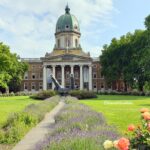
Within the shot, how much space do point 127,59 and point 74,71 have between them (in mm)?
34393

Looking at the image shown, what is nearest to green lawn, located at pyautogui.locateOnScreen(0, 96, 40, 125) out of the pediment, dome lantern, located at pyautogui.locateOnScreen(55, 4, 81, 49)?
the pediment

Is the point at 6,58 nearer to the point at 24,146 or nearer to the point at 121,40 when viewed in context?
the point at 121,40

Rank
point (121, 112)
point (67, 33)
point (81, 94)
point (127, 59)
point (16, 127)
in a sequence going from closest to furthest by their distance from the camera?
point (16, 127)
point (121, 112)
point (81, 94)
point (127, 59)
point (67, 33)

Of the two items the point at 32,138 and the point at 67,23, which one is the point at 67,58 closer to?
the point at 67,23

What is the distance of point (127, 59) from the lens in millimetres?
75125

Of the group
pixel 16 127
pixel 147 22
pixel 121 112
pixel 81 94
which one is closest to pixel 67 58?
pixel 147 22

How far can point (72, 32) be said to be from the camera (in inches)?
4333

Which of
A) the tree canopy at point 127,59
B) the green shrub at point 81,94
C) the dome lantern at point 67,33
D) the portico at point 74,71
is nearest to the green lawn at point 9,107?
the green shrub at point 81,94

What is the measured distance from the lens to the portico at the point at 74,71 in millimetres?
103812

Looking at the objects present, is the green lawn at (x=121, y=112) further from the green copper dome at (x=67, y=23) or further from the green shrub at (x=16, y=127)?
the green copper dome at (x=67, y=23)

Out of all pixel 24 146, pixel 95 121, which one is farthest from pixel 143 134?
pixel 95 121

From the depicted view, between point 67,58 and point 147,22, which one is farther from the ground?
point 147,22

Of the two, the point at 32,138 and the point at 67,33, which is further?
the point at 67,33

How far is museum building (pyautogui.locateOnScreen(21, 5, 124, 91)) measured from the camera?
104 metres
